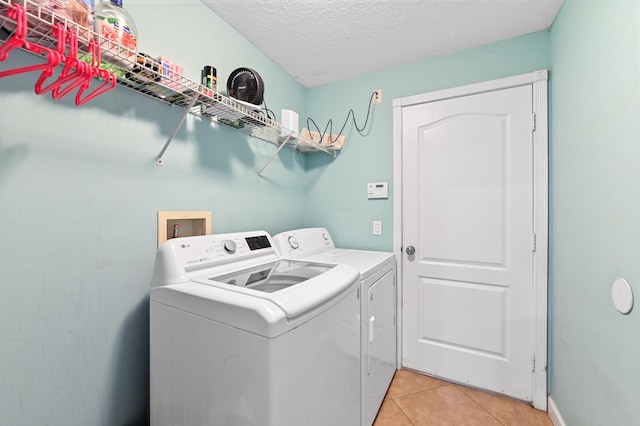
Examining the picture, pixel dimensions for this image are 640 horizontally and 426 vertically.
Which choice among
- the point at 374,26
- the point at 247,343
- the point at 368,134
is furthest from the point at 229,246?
the point at 374,26

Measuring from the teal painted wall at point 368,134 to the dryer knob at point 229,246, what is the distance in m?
1.11

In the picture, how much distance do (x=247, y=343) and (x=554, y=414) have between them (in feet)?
6.21

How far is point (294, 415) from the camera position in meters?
0.81

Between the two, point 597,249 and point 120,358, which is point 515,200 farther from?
point 120,358

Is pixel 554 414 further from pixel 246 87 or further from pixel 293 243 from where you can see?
pixel 246 87

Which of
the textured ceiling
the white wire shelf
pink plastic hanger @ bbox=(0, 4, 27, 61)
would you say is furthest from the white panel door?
pink plastic hanger @ bbox=(0, 4, 27, 61)

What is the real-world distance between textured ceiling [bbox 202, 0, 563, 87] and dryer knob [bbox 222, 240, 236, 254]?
1.32 metres

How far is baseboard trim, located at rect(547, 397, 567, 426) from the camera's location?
1.43 m

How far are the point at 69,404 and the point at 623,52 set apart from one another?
7.86 ft

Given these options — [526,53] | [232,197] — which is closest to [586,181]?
[526,53]

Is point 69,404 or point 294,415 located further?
point 69,404

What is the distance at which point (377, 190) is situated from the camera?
7.00 feet

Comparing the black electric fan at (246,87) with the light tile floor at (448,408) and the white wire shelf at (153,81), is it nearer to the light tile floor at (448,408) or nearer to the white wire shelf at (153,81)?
the white wire shelf at (153,81)

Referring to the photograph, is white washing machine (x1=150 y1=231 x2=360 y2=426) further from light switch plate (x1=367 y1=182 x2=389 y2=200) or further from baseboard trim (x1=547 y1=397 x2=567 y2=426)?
baseboard trim (x1=547 y1=397 x2=567 y2=426)
